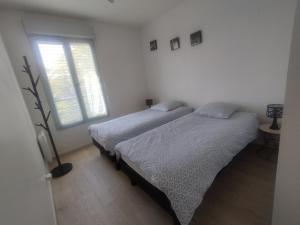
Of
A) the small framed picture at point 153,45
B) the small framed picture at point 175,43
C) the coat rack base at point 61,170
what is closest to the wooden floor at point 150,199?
the coat rack base at point 61,170

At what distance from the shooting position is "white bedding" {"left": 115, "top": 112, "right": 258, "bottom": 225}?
3.93ft

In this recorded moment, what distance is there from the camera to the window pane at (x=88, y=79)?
3008 mm

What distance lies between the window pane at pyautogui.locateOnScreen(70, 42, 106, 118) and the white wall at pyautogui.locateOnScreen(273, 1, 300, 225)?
323 centimetres

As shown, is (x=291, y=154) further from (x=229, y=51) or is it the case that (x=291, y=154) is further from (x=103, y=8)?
(x=103, y=8)

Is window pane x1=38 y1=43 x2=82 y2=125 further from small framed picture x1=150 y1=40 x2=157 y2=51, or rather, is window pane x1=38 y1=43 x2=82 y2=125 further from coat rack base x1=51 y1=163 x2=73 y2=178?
small framed picture x1=150 y1=40 x2=157 y2=51

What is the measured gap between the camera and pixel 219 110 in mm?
2365

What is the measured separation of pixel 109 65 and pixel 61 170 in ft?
7.81

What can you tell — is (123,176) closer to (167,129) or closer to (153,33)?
(167,129)

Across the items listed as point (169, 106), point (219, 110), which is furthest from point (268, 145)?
point (169, 106)

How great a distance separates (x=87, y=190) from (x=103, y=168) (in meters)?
0.46

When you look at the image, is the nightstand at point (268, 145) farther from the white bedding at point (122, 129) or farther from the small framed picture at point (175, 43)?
the small framed picture at point (175, 43)

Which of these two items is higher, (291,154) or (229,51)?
(229,51)

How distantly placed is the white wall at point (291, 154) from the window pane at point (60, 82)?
3242mm

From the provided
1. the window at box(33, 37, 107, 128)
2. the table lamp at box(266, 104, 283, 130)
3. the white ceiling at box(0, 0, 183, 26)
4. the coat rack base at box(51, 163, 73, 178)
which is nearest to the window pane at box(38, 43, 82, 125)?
the window at box(33, 37, 107, 128)
